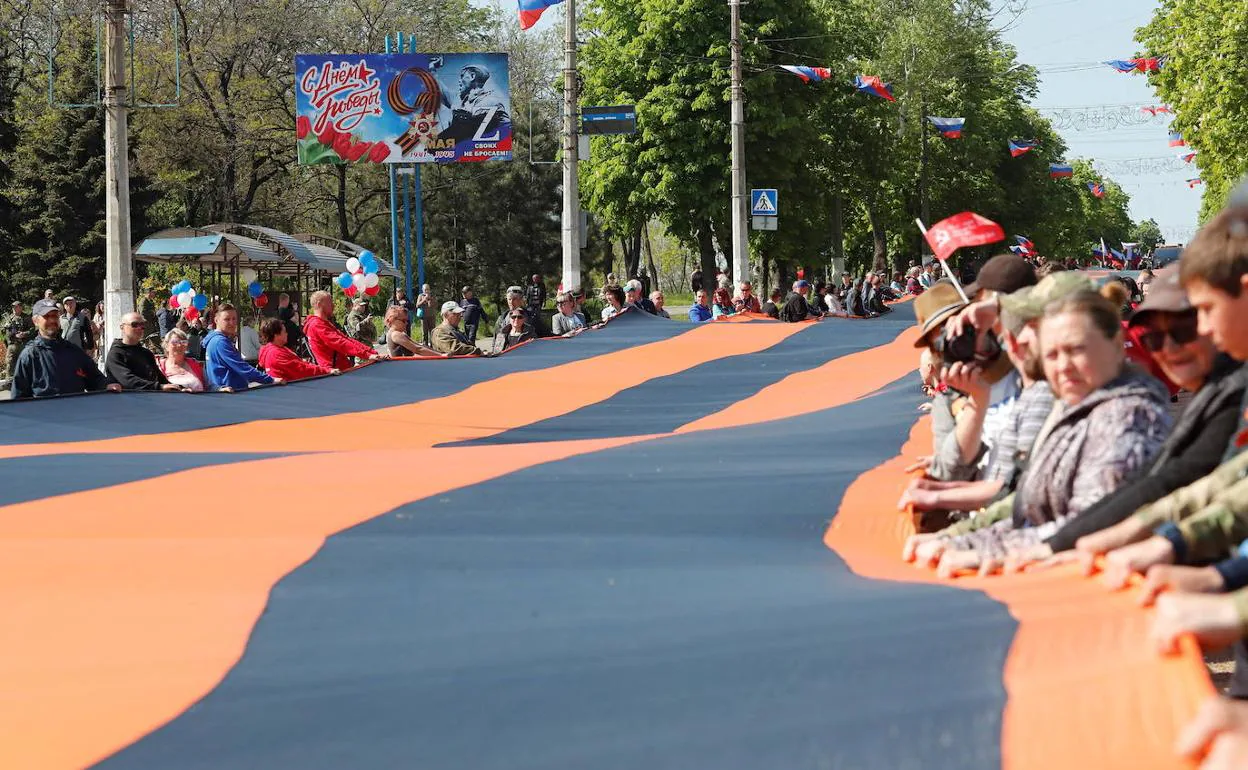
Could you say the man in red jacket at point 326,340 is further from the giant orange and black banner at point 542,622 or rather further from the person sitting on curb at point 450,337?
the giant orange and black banner at point 542,622

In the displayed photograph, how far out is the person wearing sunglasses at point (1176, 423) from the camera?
3090 millimetres

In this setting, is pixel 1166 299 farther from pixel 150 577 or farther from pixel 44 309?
pixel 44 309

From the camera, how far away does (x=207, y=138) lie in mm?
41844

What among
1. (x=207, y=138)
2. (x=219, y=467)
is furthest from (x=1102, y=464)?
(x=207, y=138)

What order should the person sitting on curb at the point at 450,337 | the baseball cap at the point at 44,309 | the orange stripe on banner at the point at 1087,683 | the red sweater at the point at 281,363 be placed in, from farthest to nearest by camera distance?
the person sitting on curb at the point at 450,337 < the red sweater at the point at 281,363 < the baseball cap at the point at 44,309 < the orange stripe on banner at the point at 1087,683

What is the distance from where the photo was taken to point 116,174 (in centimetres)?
1745

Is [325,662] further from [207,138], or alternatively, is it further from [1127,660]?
[207,138]

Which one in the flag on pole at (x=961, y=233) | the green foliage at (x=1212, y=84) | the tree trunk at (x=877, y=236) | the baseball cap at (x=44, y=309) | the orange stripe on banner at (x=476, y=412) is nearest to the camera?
the flag on pole at (x=961, y=233)

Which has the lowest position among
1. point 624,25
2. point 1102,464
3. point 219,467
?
point 219,467

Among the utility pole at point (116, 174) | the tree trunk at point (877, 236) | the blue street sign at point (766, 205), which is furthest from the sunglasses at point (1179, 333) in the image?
the tree trunk at point (877, 236)

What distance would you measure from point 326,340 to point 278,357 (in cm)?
86

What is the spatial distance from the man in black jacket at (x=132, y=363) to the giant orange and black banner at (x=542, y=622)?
3052mm

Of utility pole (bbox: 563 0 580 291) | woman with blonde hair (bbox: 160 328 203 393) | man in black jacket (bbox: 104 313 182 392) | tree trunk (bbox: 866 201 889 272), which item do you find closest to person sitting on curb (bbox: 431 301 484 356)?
woman with blonde hair (bbox: 160 328 203 393)

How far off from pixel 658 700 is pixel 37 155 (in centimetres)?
3822
